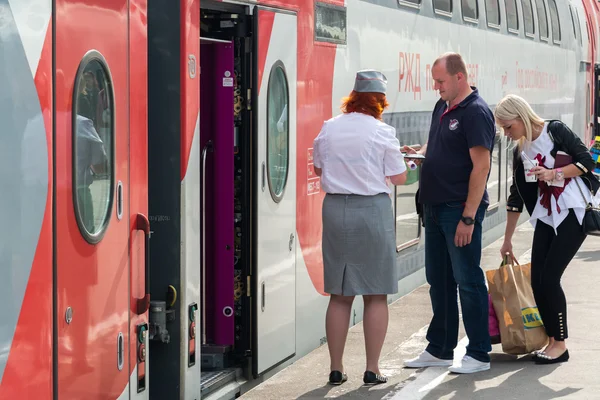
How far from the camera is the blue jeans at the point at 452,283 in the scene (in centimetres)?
668

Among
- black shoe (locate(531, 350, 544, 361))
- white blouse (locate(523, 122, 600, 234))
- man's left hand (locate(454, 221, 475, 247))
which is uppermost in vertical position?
white blouse (locate(523, 122, 600, 234))

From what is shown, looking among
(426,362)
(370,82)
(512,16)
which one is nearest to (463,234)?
(426,362)

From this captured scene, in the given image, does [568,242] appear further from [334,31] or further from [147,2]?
[147,2]

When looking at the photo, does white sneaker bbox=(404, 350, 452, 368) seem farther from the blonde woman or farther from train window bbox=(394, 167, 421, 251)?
train window bbox=(394, 167, 421, 251)

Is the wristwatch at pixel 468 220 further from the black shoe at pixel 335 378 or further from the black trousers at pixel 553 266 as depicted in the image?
the black shoe at pixel 335 378

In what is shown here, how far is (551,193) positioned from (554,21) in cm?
1075

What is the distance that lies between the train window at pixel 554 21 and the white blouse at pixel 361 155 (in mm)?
11161

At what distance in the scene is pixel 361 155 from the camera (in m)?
6.27

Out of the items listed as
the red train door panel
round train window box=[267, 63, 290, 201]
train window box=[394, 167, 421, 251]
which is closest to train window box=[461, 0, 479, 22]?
train window box=[394, 167, 421, 251]

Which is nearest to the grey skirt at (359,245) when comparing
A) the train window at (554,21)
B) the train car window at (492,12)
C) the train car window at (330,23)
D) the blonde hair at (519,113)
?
the blonde hair at (519,113)

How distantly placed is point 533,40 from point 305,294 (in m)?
9.11

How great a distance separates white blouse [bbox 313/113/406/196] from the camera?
6273mm

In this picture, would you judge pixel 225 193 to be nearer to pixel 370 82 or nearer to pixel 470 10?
pixel 370 82

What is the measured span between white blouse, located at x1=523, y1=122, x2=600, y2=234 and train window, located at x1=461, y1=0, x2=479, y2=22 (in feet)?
15.4
